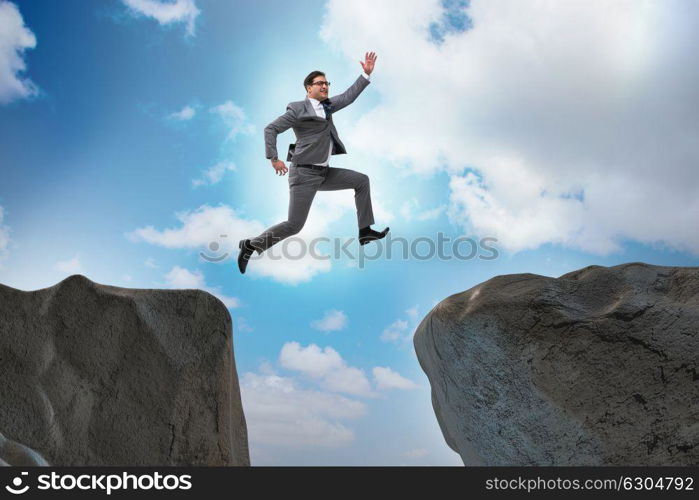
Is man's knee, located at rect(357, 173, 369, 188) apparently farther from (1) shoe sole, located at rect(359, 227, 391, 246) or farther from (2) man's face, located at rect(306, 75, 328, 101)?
(2) man's face, located at rect(306, 75, 328, 101)

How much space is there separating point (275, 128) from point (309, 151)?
357 millimetres

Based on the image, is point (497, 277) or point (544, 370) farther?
point (497, 277)

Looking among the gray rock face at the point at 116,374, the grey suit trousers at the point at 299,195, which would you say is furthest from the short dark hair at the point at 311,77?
the gray rock face at the point at 116,374

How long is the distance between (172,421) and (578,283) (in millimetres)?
2884

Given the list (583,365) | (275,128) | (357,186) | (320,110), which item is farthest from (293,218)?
(583,365)

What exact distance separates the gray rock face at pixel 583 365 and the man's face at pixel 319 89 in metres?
2.42

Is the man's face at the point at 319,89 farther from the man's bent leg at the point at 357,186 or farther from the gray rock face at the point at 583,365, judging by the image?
the gray rock face at the point at 583,365

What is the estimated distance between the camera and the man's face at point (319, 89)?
607cm

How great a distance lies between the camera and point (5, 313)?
469cm
